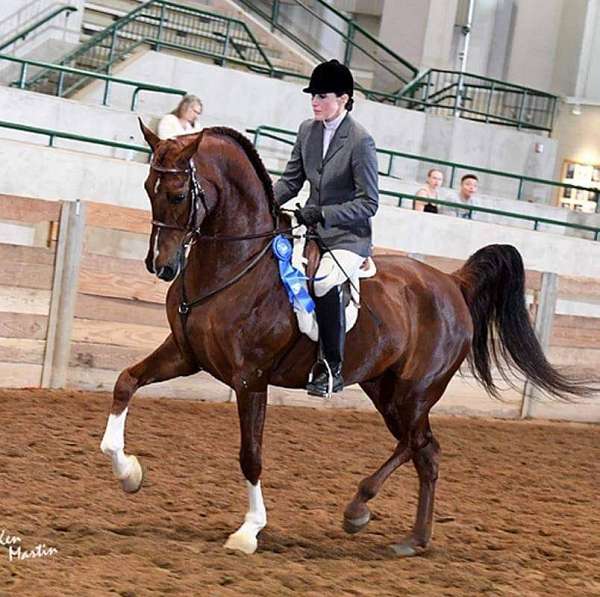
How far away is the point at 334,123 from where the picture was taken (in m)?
5.55

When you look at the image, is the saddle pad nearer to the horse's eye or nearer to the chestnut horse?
the chestnut horse

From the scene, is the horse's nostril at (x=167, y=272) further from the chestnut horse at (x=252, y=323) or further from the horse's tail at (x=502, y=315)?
the horse's tail at (x=502, y=315)

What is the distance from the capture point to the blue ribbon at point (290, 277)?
5414 millimetres

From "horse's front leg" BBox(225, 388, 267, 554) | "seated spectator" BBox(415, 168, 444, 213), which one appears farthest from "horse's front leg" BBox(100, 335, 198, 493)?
"seated spectator" BBox(415, 168, 444, 213)

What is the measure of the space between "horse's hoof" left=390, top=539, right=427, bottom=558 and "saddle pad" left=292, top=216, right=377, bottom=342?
99 cm

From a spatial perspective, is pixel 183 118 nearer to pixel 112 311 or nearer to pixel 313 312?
pixel 112 311

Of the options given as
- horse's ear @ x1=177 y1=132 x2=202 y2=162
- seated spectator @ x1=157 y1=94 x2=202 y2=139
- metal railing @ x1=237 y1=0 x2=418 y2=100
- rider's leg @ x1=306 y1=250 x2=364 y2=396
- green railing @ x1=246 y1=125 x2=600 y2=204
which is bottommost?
rider's leg @ x1=306 y1=250 x2=364 y2=396

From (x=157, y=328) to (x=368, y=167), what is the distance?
158 inches

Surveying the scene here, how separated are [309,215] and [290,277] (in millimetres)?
281

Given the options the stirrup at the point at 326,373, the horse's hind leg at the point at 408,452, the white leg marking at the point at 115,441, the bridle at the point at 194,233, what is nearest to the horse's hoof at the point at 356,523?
the horse's hind leg at the point at 408,452

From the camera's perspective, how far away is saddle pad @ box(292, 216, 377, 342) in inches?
216

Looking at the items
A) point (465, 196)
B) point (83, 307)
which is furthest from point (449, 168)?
point (83, 307)

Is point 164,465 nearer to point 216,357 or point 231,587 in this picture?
point 216,357

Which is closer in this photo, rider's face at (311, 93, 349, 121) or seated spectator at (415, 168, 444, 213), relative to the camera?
rider's face at (311, 93, 349, 121)
